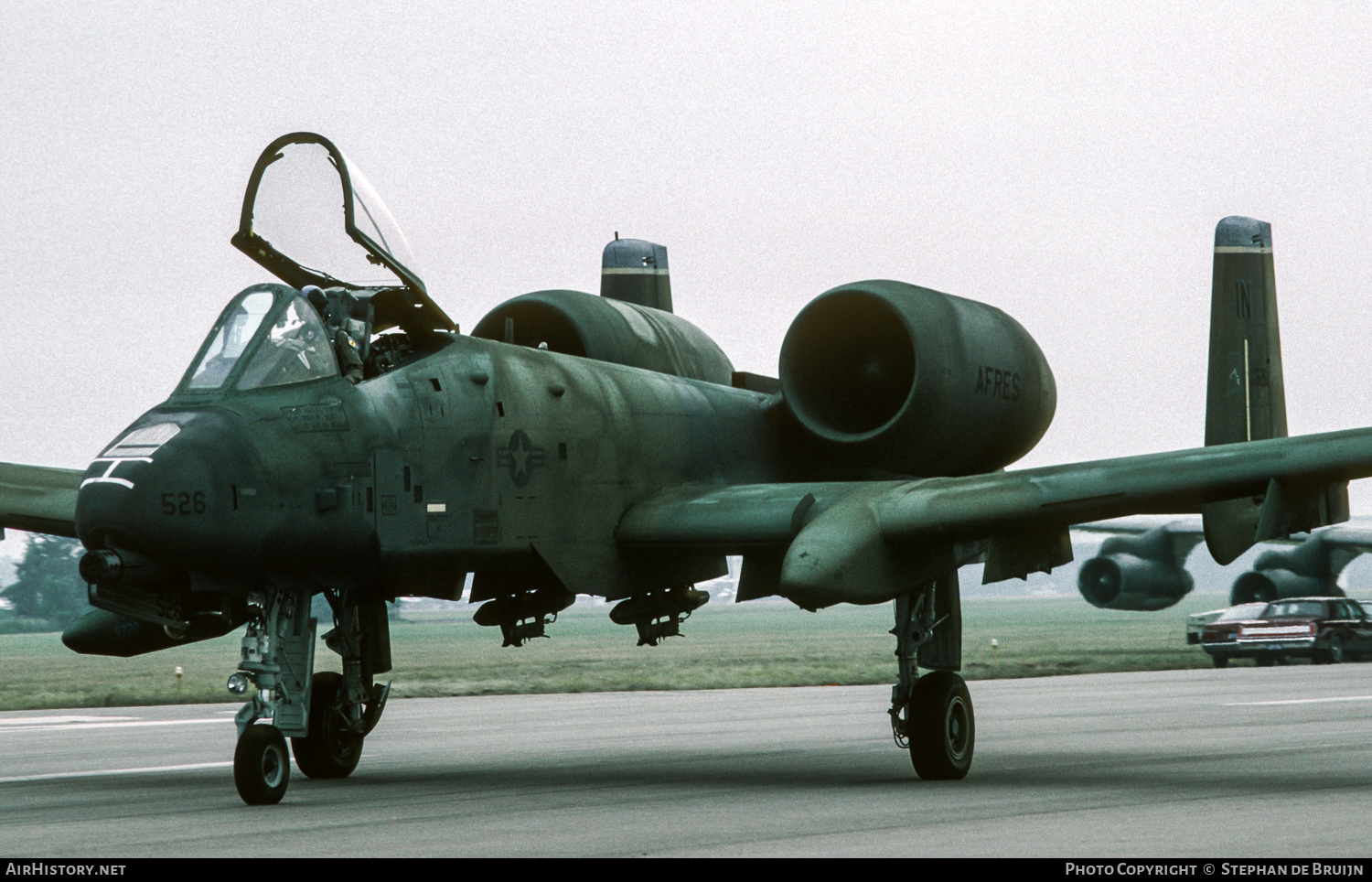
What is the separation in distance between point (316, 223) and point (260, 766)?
156 inches

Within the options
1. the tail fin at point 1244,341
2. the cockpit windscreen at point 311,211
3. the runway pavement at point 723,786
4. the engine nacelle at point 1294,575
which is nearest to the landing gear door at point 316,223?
the cockpit windscreen at point 311,211

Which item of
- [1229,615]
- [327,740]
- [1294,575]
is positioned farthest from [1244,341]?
[1294,575]

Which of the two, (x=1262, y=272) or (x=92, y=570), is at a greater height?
(x=1262, y=272)

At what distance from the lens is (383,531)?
12125 millimetres

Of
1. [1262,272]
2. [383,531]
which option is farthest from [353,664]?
[1262,272]

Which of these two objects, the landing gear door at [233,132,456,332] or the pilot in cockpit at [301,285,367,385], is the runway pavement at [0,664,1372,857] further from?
the landing gear door at [233,132,456,332]

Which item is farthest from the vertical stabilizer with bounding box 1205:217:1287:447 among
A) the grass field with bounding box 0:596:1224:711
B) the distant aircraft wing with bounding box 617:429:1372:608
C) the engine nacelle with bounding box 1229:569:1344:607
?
the engine nacelle with bounding box 1229:569:1344:607

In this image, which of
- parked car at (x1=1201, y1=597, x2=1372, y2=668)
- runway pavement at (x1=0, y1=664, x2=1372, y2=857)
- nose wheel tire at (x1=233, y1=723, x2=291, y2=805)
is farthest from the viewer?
parked car at (x1=1201, y1=597, x2=1372, y2=668)

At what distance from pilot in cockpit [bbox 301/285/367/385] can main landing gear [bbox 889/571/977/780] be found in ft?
15.0

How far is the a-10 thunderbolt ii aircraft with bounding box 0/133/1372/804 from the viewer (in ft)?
37.5

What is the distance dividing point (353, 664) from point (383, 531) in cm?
253

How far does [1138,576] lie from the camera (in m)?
40.2
